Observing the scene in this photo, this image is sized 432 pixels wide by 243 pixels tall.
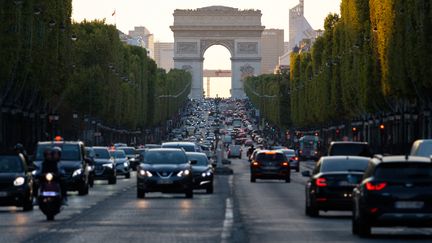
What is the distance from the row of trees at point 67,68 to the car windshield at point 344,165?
41.3 meters

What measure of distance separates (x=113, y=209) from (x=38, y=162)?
940 cm

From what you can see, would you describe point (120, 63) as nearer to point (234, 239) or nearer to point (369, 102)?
point (369, 102)

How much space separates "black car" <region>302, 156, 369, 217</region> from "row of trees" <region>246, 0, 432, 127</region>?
40.6 metres

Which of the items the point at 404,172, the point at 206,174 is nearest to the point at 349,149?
the point at 206,174

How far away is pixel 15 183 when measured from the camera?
41781mm

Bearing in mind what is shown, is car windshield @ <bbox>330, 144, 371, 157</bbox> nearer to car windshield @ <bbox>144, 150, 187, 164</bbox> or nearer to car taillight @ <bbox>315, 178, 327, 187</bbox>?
car windshield @ <bbox>144, 150, 187, 164</bbox>

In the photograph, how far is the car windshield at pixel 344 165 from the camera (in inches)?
1475

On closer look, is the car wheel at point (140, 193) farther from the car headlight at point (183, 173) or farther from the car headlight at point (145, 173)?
the car headlight at point (183, 173)

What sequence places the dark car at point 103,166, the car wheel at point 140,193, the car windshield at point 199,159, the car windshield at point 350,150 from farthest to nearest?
the dark car at point 103,166
the car windshield at point 199,159
the car windshield at point 350,150
the car wheel at point 140,193

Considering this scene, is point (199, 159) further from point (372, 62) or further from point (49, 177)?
point (372, 62)

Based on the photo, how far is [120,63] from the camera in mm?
155875

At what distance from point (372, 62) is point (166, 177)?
5367 cm

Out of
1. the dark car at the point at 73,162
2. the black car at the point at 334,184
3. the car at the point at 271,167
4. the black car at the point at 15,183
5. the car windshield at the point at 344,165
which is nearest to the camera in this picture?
the black car at the point at 334,184

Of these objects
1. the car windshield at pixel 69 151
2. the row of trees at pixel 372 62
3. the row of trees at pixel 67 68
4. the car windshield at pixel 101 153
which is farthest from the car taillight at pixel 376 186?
the row of trees at pixel 67 68
